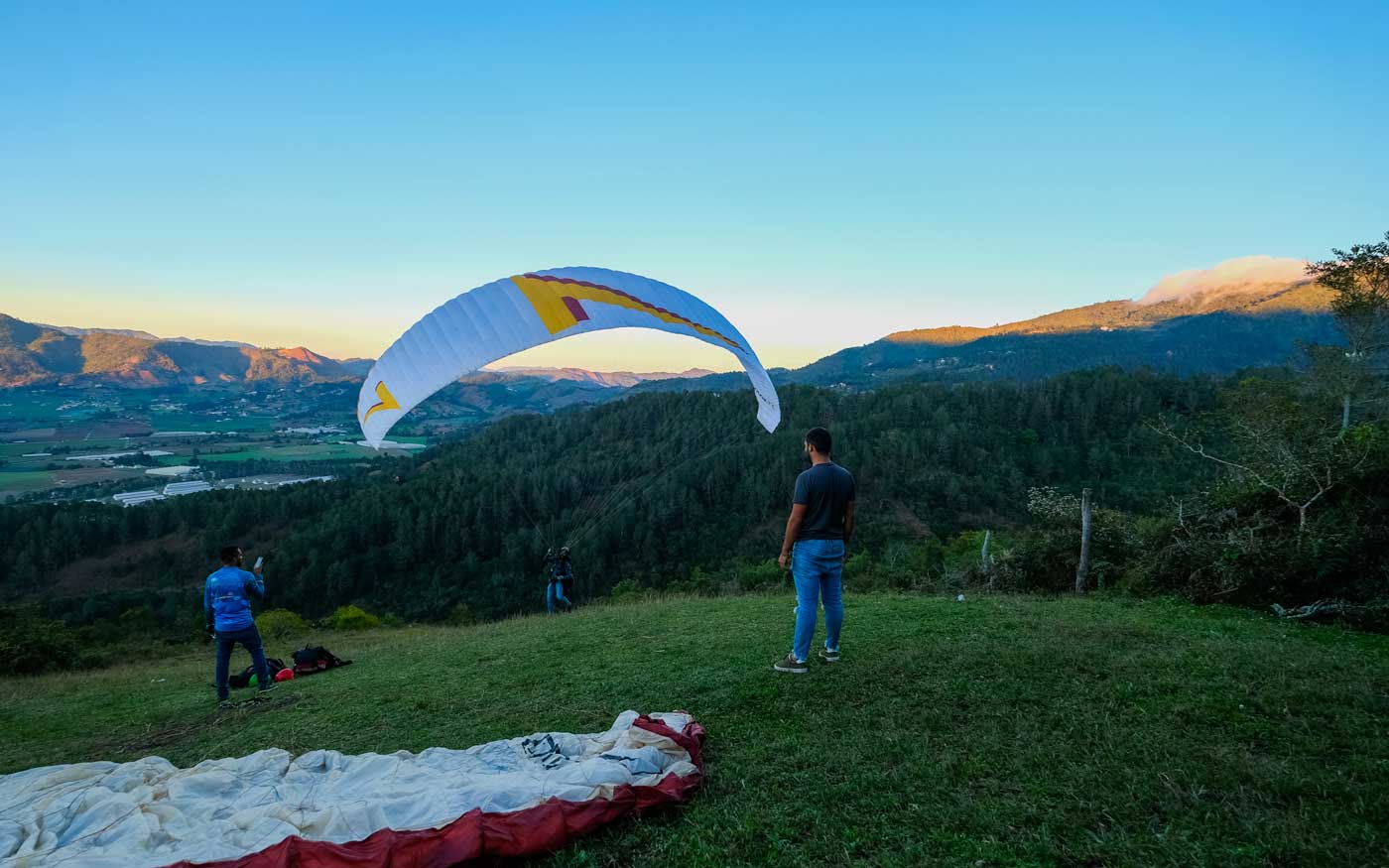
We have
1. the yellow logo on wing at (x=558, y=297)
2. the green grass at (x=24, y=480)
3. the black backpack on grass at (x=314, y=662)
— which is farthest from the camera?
the green grass at (x=24, y=480)

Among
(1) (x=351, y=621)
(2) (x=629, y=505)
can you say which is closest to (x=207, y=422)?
(2) (x=629, y=505)

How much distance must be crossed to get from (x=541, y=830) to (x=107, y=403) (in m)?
247

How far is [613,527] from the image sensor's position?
49438 millimetres

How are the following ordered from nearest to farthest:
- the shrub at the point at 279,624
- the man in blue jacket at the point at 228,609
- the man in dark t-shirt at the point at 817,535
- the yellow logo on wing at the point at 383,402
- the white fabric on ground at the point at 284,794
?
the white fabric on ground at the point at 284,794 < the man in dark t-shirt at the point at 817,535 < the man in blue jacket at the point at 228,609 < the yellow logo on wing at the point at 383,402 < the shrub at the point at 279,624

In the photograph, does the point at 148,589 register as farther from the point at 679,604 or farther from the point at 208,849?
the point at 208,849

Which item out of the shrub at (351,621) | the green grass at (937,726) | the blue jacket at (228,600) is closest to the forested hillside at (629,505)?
the shrub at (351,621)

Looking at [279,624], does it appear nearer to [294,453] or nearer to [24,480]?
[24,480]

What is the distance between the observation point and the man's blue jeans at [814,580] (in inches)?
209

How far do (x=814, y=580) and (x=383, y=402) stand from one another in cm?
530

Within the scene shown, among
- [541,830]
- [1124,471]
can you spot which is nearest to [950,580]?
[541,830]

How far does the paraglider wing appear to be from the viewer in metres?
7.50

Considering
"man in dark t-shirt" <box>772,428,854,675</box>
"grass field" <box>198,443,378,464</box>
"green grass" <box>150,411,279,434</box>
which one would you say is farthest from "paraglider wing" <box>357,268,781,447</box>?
"green grass" <box>150,411,279,434</box>

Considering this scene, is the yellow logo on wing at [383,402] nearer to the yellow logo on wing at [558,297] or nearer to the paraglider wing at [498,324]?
the paraglider wing at [498,324]

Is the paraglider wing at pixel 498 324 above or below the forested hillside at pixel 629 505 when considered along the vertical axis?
above
